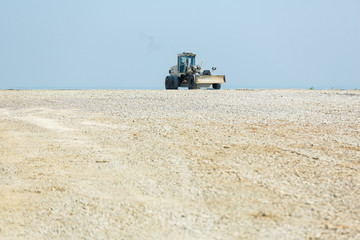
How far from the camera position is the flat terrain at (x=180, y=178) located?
5.35 meters

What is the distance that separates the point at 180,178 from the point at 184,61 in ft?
83.7

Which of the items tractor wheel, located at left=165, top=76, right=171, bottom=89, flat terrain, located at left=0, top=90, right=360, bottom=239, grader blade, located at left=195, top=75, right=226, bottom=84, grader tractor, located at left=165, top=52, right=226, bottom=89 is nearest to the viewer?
flat terrain, located at left=0, top=90, right=360, bottom=239

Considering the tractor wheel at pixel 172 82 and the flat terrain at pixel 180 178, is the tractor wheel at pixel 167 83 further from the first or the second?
the flat terrain at pixel 180 178

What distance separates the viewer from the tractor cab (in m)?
31.9

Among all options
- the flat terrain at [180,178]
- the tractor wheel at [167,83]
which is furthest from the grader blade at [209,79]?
the flat terrain at [180,178]

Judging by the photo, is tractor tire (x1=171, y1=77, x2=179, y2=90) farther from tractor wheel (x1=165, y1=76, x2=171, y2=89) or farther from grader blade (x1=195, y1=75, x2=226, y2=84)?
grader blade (x1=195, y1=75, x2=226, y2=84)

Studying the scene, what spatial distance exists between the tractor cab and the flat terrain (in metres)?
19.5

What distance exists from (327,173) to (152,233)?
3.28 meters

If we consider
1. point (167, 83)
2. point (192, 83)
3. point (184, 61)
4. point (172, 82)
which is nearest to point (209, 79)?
point (192, 83)

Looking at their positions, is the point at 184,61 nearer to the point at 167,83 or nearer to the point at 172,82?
the point at 172,82

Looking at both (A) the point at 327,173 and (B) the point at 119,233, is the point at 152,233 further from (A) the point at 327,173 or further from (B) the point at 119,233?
(A) the point at 327,173

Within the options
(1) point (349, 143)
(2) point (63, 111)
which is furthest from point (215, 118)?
(2) point (63, 111)

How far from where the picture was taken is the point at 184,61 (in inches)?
1260

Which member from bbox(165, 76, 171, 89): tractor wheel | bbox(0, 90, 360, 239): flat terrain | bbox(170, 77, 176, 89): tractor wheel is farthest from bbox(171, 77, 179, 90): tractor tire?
bbox(0, 90, 360, 239): flat terrain
